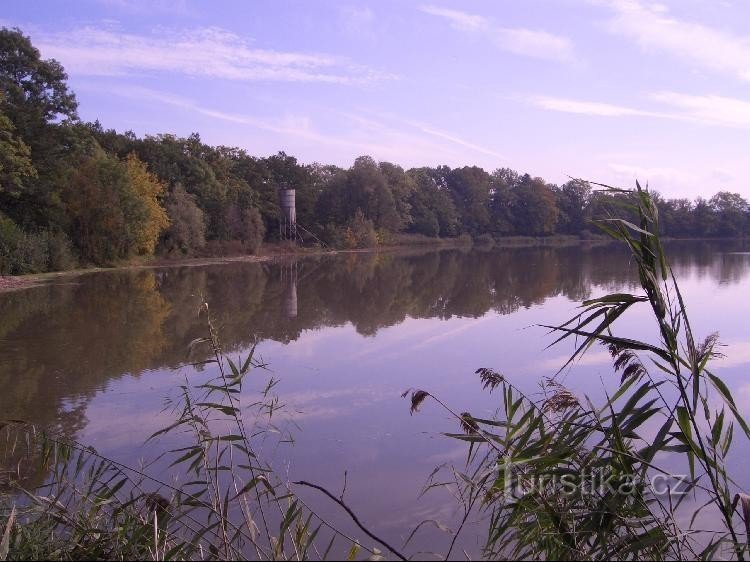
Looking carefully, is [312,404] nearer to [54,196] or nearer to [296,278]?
[296,278]

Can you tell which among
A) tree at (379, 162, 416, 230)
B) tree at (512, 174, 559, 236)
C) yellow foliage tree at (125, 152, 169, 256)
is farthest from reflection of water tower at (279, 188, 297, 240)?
tree at (512, 174, 559, 236)

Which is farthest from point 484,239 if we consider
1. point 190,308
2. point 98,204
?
point 190,308

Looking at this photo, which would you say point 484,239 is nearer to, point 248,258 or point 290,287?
point 248,258

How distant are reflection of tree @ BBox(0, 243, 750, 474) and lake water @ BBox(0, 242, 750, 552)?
6 centimetres

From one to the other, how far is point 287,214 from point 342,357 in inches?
1479

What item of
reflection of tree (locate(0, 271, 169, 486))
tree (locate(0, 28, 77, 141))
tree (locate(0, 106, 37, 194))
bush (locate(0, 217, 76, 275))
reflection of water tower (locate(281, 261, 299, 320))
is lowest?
reflection of tree (locate(0, 271, 169, 486))

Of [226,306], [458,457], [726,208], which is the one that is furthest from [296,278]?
[726,208]

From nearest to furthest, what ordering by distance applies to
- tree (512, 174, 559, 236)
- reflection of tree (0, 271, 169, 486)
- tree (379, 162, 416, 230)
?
reflection of tree (0, 271, 169, 486) → tree (379, 162, 416, 230) → tree (512, 174, 559, 236)

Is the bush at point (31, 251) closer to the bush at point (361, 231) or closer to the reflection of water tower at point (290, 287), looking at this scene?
the reflection of water tower at point (290, 287)

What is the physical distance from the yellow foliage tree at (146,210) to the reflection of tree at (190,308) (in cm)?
244

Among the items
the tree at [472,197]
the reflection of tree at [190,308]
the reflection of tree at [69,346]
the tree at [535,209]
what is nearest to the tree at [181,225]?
the reflection of tree at [190,308]

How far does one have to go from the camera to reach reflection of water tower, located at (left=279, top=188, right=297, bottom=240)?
4722 centimetres

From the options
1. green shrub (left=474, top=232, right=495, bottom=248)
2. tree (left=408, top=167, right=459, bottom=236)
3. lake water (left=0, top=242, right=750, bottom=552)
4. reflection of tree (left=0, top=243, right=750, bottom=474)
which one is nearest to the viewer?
lake water (left=0, top=242, right=750, bottom=552)

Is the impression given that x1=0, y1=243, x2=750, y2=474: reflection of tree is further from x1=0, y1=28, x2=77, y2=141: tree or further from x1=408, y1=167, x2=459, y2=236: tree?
x1=408, y1=167, x2=459, y2=236: tree
